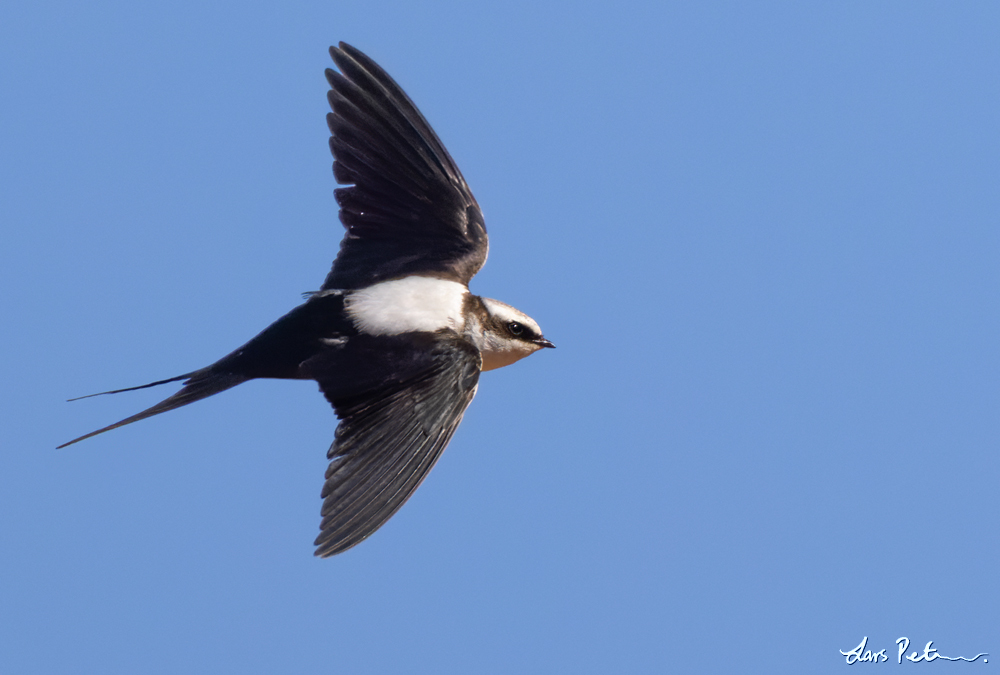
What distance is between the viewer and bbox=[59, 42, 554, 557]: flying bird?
3.22 meters

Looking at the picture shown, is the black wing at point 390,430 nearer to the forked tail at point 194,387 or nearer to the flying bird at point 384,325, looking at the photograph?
the flying bird at point 384,325

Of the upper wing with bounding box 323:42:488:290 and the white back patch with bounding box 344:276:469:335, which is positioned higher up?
the upper wing with bounding box 323:42:488:290

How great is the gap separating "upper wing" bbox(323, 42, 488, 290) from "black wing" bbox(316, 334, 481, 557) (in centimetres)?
44

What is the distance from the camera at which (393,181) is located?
12.5ft

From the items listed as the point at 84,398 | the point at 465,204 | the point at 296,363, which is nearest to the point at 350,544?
the point at 296,363

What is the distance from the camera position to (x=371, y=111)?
150 inches

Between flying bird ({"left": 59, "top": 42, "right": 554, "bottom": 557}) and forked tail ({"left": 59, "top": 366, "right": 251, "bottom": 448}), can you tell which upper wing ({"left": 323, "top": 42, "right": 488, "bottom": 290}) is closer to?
flying bird ({"left": 59, "top": 42, "right": 554, "bottom": 557})

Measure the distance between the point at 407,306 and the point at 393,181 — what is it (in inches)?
20.5

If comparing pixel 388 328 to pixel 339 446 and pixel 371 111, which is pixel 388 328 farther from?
pixel 371 111

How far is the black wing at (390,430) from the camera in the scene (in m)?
3.15

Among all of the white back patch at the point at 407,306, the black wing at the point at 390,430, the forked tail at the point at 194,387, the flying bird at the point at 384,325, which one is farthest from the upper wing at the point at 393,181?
the forked tail at the point at 194,387

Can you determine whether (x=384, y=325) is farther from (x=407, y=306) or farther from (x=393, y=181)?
(x=393, y=181)

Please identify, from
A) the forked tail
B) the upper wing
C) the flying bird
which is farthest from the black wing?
the upper wing

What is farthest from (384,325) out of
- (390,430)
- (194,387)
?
(194,387)
